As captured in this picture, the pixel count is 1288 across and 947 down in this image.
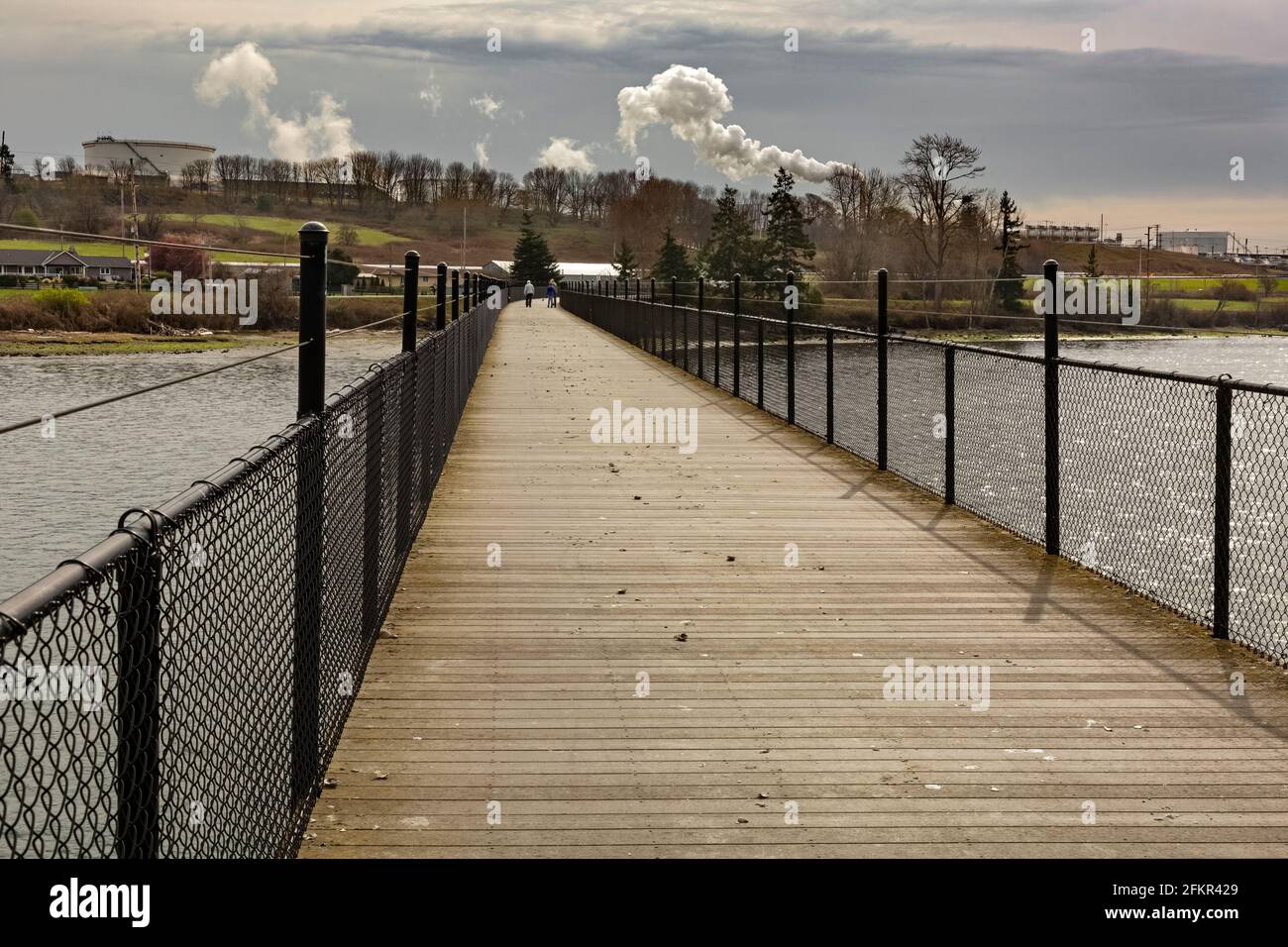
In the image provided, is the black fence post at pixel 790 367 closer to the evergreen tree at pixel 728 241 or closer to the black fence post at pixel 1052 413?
the black fence post at pixel 1052 413

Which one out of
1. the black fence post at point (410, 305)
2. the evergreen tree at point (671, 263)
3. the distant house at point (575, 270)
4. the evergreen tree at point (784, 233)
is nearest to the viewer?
the black fence post at point (410, 305)

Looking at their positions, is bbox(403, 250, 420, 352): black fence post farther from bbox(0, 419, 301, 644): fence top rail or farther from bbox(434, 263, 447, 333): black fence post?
bbox(0, 419, 301, 644): fence top rail

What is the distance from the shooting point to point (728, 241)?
107500mm

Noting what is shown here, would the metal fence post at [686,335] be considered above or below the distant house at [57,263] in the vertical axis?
below

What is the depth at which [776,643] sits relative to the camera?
6.82 m

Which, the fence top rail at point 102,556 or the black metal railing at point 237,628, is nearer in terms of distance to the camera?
the fence top rail at point 102,556

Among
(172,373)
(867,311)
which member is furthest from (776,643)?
(867,311)

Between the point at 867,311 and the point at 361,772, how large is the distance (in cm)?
5900

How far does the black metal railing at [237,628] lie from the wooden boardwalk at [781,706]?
27 centimetres

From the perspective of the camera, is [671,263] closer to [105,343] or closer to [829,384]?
[105,343]

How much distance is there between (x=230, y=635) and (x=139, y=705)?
1155 mm

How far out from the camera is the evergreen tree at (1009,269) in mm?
46969

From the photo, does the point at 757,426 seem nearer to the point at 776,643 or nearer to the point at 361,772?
the point at 776,643

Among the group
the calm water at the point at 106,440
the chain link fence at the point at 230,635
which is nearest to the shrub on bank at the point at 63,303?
the calm water at the point at 106,440
